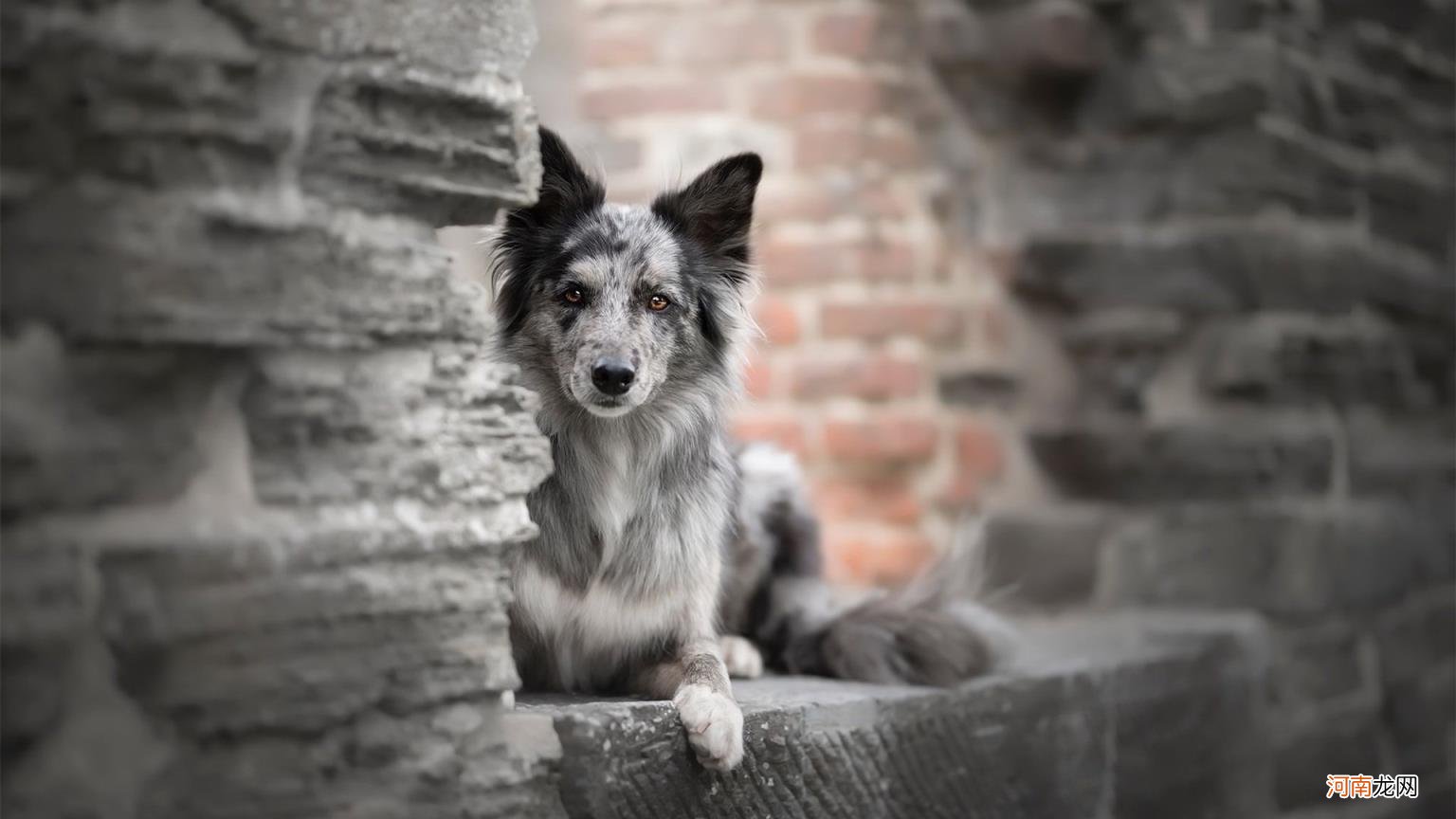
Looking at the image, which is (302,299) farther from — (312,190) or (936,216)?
(936,216)

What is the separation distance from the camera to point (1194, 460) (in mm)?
3883

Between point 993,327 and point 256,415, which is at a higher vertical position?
point 256,415

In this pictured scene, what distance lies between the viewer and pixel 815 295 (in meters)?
4.04

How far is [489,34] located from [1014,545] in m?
2.77

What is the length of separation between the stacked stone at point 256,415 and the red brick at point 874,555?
236 centimetres

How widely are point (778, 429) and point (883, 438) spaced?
0.33 m

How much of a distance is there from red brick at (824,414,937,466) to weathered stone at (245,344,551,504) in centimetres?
225

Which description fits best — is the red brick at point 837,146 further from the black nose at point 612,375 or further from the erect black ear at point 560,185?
the black nose at point 612,375

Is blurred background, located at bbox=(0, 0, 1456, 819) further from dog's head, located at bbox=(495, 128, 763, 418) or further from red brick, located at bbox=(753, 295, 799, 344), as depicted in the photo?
dog's head, located at bbox=(495, 128, 763, 418)

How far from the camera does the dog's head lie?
2.22 meters

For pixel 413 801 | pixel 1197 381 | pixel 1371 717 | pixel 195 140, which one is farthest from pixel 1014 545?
pixel 195 140

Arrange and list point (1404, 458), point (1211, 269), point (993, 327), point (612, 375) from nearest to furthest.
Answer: point (612, 375) → point (1211, 269) → point (993, 327) → point (1404, 458)

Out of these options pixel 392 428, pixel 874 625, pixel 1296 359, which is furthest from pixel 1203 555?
pixel 392 428

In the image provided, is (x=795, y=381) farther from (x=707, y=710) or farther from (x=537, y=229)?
(x=707, y=710)
